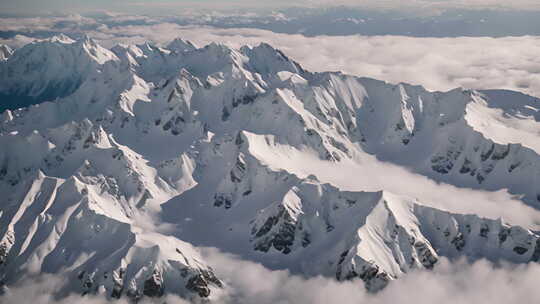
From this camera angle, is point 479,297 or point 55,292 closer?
point 479,297

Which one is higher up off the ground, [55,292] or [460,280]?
[460,280]

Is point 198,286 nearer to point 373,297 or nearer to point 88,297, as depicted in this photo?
point 88,297

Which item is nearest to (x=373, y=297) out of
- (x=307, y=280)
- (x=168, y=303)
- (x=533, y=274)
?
(x=307, y=280)

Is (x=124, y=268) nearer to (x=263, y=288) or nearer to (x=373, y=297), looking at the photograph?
(x=263, y=288)

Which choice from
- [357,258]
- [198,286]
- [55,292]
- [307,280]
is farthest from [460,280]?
[55,292]

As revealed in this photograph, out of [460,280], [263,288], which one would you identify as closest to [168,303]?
[263,288]

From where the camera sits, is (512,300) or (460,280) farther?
(460,280)

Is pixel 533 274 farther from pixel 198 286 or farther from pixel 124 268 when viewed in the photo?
pixel 124 268

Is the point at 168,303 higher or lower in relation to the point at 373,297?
lower

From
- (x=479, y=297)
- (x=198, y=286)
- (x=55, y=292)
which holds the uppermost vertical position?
(x=479, y=297)
